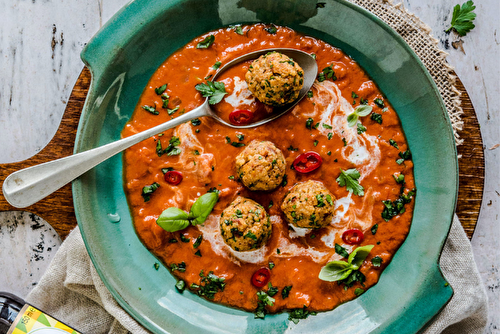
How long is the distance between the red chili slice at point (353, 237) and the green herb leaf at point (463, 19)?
313cm

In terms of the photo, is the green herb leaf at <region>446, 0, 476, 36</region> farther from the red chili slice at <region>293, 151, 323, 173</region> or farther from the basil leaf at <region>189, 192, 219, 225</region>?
the basil leaf at <region>189, 192, 219, 225</region>

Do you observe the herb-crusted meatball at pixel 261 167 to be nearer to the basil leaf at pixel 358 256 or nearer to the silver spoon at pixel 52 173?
the silver spoon at pixel 52 173

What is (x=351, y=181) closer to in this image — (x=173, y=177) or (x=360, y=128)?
(x=360, y=128)

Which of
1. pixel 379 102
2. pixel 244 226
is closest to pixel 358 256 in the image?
pixel 244 226

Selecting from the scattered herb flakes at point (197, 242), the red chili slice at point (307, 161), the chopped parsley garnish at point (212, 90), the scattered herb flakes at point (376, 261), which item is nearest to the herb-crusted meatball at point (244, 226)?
the scattered herb flakes at point (197, 242)

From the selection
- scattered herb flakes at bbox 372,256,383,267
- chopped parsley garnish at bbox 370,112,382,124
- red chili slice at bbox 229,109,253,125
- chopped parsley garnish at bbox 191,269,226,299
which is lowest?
chopped parsley garnish at bbox 191,269,226,299

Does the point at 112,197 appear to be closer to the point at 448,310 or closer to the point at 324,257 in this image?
the point at 324,257

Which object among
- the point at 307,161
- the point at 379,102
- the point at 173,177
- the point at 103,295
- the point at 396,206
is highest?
the point at 379,102

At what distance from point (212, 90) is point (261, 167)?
3.92ft

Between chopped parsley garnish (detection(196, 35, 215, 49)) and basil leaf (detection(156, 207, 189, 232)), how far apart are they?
6.99 feet

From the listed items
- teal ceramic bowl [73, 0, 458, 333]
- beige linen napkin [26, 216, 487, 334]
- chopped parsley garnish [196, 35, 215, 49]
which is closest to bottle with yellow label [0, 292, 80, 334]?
beige linen napkin [26, 216, 487, 334]

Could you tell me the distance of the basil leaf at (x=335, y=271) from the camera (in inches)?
171

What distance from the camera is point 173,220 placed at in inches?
170

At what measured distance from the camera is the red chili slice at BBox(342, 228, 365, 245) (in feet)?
15.1
